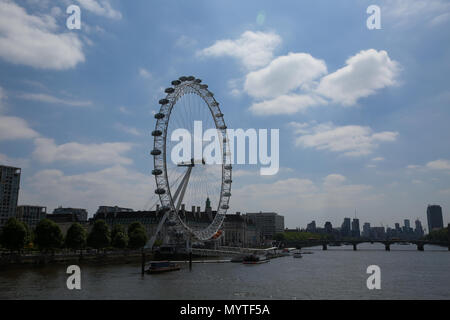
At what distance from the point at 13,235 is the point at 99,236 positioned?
16954mm

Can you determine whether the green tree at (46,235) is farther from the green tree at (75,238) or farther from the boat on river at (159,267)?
the boat on river at (159,267)

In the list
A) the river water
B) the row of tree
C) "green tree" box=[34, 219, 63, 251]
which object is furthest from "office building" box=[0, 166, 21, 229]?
the river water

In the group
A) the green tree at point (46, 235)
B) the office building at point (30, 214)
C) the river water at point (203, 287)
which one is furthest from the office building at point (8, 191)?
the river water at point (203, 287)

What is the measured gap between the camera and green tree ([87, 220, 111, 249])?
68500mm

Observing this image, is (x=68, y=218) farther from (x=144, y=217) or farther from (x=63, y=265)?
(x=63, y=265)

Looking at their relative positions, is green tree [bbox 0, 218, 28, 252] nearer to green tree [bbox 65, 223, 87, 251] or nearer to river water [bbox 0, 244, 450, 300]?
river water [bbox 0, 244, 450, 300]

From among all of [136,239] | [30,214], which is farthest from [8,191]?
[136,239]

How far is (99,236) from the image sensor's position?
68812mm

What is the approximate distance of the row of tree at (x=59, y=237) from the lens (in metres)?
53.8

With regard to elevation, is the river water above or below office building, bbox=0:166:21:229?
below

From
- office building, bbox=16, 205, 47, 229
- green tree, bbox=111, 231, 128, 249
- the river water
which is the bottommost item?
the river water
